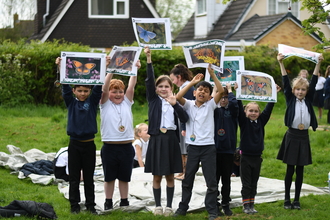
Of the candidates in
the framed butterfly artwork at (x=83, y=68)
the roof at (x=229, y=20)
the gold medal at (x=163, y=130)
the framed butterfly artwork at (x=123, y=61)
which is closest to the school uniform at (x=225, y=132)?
the gold medal at (x=163, y=130)

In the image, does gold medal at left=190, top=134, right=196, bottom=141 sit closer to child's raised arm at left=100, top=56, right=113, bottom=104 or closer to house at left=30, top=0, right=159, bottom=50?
child's raised arm at left=100, top=56, right=113, bottom=104

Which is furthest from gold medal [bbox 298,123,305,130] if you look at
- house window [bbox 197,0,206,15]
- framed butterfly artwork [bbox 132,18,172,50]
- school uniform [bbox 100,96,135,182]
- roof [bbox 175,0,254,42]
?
house window [bbox 197,0,206,15]

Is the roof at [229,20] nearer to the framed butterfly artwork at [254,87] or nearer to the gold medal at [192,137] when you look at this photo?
the framed butterfly artwork at [254,87]

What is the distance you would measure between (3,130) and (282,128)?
7.50 metres

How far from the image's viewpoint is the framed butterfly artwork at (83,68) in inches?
259

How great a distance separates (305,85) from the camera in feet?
23.7

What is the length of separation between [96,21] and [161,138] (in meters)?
18.7

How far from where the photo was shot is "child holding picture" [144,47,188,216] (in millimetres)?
6715

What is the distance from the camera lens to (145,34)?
274 inches

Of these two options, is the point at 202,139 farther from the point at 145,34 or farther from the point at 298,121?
the point at 145,34

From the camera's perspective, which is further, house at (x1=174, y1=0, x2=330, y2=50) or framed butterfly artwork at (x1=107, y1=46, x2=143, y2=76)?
house at (x1=174, y1=0, x2=330, y2=50)

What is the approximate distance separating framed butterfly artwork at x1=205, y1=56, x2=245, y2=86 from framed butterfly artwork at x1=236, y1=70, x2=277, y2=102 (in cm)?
14

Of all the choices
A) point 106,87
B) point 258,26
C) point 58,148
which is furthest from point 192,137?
point 258,26

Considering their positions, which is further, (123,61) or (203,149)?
(123,61)
